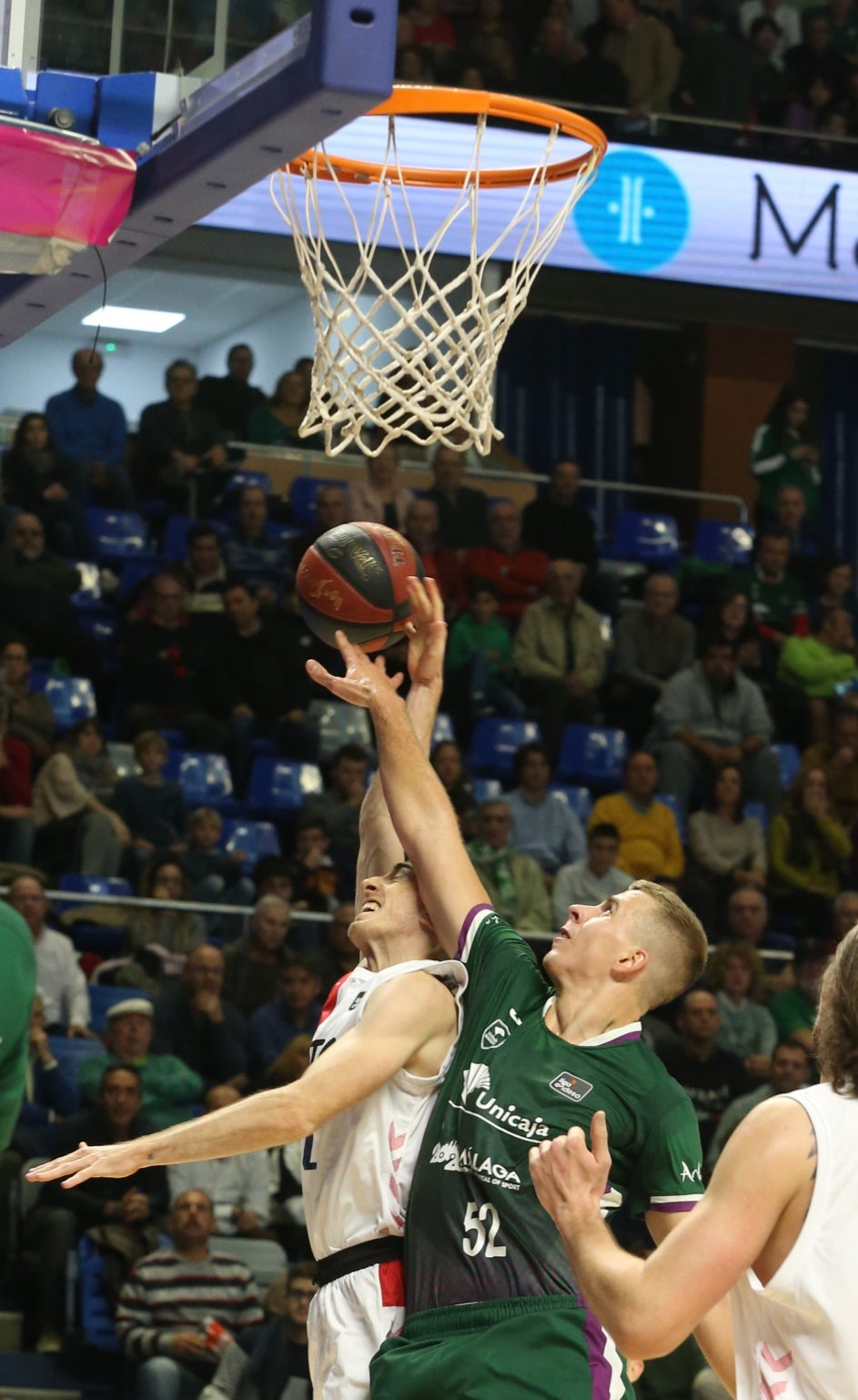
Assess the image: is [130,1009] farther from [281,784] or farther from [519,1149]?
[519,1149]

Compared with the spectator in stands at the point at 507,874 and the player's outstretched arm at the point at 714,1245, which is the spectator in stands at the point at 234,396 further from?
the player's outstretched arm at the point at 714,1245

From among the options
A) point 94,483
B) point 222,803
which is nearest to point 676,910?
point 222,803

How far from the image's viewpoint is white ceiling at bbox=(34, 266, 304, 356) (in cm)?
1519

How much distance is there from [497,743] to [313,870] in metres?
2.17

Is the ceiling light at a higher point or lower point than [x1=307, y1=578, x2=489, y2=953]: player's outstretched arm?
higher

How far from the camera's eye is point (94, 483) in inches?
473

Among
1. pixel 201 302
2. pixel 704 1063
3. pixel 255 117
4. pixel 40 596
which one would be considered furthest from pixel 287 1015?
pixel 201 302

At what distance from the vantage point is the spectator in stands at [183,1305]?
7.33 meters

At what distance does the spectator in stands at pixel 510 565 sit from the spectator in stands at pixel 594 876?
2597 millimetres

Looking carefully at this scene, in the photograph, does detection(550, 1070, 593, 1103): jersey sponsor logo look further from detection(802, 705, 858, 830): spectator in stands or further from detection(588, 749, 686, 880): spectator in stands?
detection(802, 705, 858, 830): spectator in stands

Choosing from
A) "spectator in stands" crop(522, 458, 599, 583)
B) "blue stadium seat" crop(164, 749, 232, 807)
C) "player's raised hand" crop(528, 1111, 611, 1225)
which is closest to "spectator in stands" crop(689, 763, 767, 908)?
"spectator in stands" crop(522, 458, 599, 583)

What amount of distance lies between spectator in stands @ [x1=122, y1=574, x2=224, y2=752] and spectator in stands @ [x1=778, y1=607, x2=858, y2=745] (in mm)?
3816

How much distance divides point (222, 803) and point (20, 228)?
733cm

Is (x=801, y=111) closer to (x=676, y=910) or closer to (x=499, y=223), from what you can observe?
(x=499, y=223)
